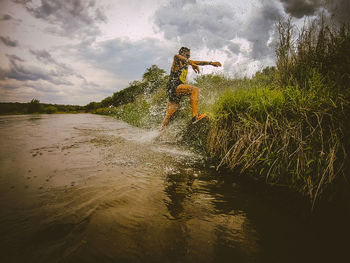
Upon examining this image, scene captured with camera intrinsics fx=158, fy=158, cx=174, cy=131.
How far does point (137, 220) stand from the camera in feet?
4.68

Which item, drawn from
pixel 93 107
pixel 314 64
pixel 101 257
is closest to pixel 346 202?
pixel 101 257

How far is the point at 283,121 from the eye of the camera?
7.14 ft

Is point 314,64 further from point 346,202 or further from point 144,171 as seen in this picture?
point 144,171

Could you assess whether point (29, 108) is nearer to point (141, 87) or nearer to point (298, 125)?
point (141, 87)

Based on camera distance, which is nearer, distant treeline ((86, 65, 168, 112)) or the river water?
the river water

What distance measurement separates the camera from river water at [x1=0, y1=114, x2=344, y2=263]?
Answer: 110 centimetres

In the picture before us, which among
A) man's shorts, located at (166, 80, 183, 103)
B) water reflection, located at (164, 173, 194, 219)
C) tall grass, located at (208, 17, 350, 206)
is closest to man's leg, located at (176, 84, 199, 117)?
man's shorts, located at (166, 80, 183, 103)

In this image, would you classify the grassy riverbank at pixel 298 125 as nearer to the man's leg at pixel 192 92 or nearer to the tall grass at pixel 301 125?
the tall grass at pixel 301 125

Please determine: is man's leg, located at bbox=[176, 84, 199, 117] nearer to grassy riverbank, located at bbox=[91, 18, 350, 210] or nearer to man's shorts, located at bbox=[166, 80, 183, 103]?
man's shorts, located at bbox=[166, 80, 183, 103]

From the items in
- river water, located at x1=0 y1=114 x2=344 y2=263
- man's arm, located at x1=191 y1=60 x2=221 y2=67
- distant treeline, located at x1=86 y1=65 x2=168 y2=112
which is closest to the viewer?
river water, located at x1=0 y1=114 x2=344 y2=263

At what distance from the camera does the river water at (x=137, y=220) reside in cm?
110

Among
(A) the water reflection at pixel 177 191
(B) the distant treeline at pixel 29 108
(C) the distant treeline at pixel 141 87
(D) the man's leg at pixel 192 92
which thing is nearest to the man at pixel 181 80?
(D) the man's leg at pixel 192 92

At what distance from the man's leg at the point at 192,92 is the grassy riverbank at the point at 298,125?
1.99ft

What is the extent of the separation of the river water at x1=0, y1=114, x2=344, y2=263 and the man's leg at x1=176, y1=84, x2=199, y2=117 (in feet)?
6.92
